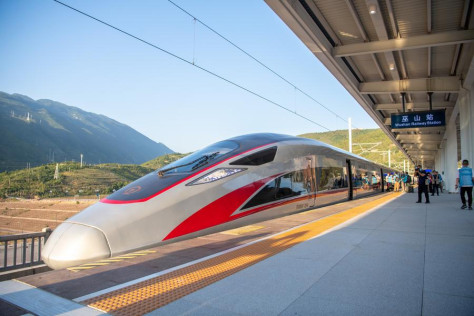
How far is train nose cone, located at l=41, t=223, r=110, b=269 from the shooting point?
388cm

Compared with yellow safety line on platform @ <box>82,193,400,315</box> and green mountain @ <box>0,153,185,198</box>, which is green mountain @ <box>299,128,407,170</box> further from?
yellow safety line on platform @ <box>82,193,400,315</box>

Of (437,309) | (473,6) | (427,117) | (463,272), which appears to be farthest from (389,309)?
(427,117)

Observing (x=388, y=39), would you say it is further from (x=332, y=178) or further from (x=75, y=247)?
(x=75, y=247)

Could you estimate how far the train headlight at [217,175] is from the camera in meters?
5.55

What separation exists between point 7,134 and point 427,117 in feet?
743

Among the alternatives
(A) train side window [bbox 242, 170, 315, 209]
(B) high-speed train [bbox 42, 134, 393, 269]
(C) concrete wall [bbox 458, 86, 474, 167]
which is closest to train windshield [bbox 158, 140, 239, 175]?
(B) high-speed train [bbox 42, 134, 393, 269]

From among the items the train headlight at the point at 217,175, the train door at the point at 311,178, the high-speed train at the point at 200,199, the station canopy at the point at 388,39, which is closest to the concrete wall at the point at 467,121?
the station canopy at the point at 388,39

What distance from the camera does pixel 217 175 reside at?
583 cm

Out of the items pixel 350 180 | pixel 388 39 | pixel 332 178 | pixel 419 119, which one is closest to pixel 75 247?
pixel 332 178

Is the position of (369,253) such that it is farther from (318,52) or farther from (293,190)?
(318,52)

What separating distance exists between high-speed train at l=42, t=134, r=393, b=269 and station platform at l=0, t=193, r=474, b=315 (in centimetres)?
34

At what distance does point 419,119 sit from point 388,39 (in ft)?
19.5

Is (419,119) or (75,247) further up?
(419,119)

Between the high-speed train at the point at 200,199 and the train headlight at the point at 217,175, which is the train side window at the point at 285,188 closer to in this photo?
the high-speed train at the point at 200,199
